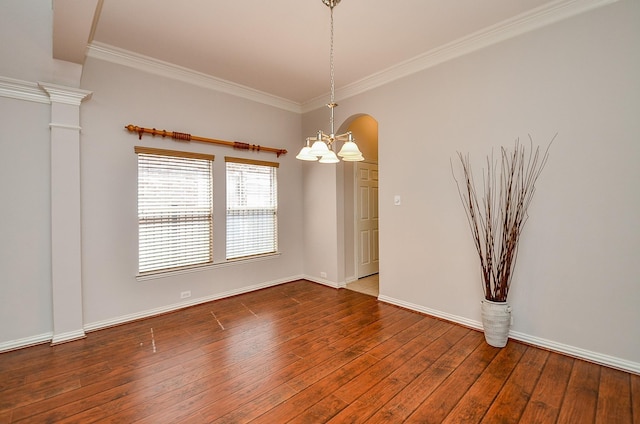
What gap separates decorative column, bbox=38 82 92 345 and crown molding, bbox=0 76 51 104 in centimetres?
9

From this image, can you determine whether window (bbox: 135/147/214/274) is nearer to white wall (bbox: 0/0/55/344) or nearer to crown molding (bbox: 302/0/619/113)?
white wall (bbox: 0/0/55/344)

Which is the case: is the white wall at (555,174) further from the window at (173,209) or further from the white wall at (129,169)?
the window at (173,209)

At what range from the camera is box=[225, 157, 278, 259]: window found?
416 centimetres

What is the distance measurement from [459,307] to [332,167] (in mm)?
2545

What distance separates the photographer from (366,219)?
511 cm

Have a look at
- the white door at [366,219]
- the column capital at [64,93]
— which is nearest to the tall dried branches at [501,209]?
the white door at [366,219]

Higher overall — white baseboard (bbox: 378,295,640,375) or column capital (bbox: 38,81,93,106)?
column capital (bbox: 38,81,93,106)

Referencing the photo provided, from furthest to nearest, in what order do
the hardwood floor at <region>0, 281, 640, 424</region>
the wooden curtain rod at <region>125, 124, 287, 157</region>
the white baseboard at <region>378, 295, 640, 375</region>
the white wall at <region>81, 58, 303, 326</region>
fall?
the wooden curtain rod at <region>125, 124, 287, 157</region>, the white wall at <region>81, 58, 303, 326</region>, the white baseboard at <region>378, 295, 640, 375</region>, the hardwood floor at <region>0, 281, 640, 424</region>

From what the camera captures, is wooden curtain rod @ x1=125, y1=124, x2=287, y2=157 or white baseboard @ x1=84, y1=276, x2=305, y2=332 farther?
wooden curtain rod @ x1=125, y1=124, x2=287, y2=157

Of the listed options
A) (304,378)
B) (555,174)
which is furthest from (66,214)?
(555,174)

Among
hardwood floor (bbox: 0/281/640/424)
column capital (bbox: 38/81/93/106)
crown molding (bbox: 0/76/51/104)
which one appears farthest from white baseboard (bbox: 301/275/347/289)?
crown molding (bbox: 0/76/51/104)

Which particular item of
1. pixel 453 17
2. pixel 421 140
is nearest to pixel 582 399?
pixel 421 140

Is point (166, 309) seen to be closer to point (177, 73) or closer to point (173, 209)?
point (173, 209)

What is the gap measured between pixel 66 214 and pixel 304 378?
9.03ft
